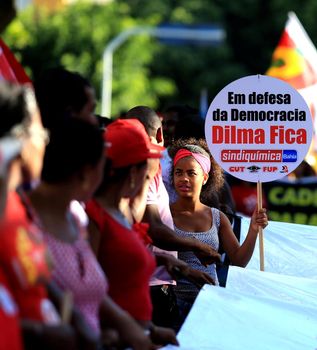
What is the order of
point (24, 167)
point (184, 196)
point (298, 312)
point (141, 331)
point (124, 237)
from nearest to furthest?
point (24, 167), point (141, 331), point (124, 237), point (298, 312), point (184, 196)

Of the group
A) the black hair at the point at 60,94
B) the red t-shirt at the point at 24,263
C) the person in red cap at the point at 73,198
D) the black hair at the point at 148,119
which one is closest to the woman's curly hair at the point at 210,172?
the black hair at the point at 148,119

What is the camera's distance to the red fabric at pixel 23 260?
4.49 m

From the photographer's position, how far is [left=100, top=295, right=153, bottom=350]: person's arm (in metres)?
5.53

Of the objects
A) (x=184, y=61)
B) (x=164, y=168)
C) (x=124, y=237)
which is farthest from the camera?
(x=184, y=61)

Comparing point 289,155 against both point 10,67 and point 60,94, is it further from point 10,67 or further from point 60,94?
point 60,94

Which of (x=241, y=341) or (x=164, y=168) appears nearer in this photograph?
(x=241, y=341)

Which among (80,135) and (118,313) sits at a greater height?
(80,135)

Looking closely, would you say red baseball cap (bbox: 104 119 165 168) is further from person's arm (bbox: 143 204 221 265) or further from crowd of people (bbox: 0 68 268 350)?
person's arm (bbox: 143 204 221 265)

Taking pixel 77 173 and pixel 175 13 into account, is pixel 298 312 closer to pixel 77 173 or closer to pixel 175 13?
pixel 77 173

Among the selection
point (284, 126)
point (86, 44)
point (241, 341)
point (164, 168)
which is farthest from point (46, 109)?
point (86, 44)

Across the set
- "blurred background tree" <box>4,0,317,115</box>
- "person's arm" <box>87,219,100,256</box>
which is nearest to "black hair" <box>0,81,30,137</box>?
"person's arm" <box>87,219,100,256</box>

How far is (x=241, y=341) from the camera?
285 inches

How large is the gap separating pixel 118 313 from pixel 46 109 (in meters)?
1.17

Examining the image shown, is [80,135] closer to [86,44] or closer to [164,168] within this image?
[164,168]
